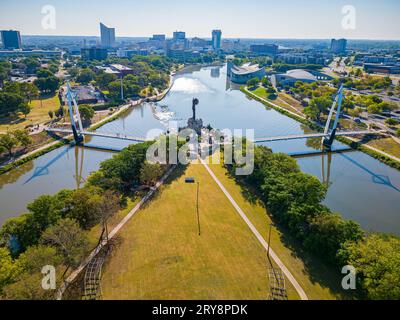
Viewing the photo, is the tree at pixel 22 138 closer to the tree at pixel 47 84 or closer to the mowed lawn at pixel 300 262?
the mowed lawn at pixel 300 262

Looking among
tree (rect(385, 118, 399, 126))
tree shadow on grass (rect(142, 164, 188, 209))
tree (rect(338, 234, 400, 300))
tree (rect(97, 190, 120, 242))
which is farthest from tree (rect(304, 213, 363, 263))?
tree (rect(385, 118, 399, 126))

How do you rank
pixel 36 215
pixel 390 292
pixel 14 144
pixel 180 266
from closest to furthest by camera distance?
pixel 390 292
pixel 180 266
pixel 36 215
pixel 14 144

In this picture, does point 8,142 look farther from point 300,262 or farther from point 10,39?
point 10,39

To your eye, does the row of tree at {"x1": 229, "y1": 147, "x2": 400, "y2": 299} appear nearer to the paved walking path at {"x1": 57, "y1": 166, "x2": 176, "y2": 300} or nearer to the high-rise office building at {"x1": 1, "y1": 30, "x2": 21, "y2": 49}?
the paved walking path at {"x1": 57, "y1": 166, "x2": 176, "y2": 300}

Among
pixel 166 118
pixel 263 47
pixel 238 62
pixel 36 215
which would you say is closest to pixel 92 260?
pixel 36 215

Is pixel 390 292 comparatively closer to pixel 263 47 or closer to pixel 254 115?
pixel 254 115

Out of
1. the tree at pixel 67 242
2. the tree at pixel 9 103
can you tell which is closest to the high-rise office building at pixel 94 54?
the tree at pixel 9 103
